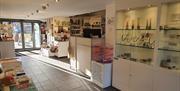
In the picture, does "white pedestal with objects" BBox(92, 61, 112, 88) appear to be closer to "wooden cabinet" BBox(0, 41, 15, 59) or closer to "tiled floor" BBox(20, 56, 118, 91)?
"tiled floor" BBox(20, 56, 118, 91)

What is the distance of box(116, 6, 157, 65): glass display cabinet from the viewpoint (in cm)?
306

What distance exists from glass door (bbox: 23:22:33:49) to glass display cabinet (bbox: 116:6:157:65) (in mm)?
9302

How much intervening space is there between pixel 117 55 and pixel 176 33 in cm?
150

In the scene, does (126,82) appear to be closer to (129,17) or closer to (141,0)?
(129,17)

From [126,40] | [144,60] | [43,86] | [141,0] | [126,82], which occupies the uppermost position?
[141,0]

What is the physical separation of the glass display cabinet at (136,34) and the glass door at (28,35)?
9.30 m

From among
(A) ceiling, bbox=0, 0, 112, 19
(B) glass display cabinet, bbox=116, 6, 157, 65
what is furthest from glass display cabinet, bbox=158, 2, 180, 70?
(A) ceiling, bbox=0, 0, 112, 19

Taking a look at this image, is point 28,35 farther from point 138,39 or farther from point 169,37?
point 169,37

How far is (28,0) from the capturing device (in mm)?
3850

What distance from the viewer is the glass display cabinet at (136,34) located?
306 centimetres

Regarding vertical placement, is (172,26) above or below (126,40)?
above

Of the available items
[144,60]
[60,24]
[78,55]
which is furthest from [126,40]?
[60,24]

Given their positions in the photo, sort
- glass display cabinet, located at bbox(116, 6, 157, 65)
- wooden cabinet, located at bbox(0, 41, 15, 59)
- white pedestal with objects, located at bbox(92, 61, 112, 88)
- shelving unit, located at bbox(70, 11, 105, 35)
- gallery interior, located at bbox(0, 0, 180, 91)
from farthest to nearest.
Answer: shelving unit, located at bbox(70, 11, 105, 35)
wooden cabinet, located at bbox(0, 41, 15, 59)
white pedestal with objects, located at bbox(92, 61, 112, 88)
glass display cabinet, located at bbox(116, 6, 157, 65)
gallery interior, located at bbox(0, 0, 180, 91)

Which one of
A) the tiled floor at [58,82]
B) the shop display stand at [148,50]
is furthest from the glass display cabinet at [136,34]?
the tiled floor at [58,82]
